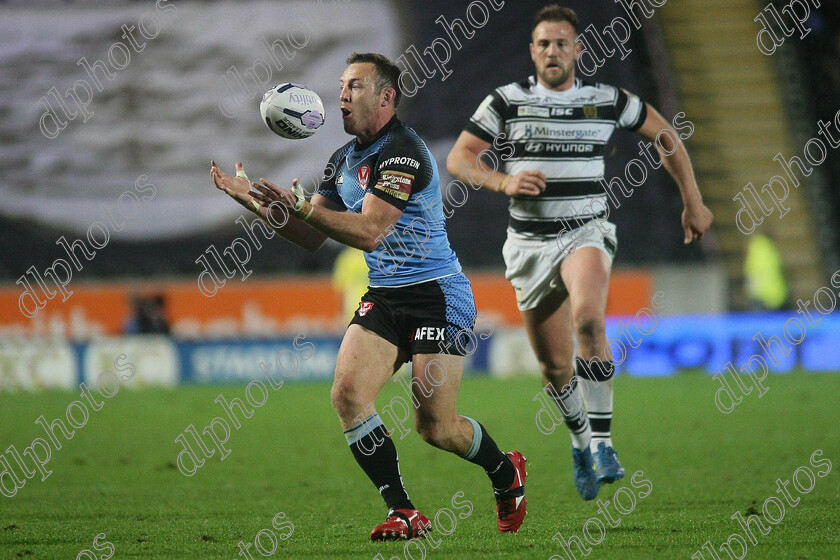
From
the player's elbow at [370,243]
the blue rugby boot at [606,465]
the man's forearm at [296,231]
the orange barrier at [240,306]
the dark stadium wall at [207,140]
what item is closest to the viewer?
the player's elbow at [370,243]

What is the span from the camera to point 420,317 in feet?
16.4

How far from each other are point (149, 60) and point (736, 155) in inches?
474

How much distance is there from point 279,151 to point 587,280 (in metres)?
14.9

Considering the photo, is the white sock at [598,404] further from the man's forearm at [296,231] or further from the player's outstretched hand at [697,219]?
the man's forearm at [296,231]

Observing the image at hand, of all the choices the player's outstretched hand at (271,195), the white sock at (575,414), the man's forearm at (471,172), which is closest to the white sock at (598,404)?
the white sock at (575,414)

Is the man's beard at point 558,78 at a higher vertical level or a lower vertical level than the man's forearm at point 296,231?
higher

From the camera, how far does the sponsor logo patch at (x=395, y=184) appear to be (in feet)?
15.6

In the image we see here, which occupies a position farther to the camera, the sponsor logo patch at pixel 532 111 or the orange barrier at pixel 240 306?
the orange barrier at pixel 240 306

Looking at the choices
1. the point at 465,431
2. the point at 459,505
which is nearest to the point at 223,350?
the point at 459,505

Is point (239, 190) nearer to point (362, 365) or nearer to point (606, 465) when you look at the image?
point (362, 365)

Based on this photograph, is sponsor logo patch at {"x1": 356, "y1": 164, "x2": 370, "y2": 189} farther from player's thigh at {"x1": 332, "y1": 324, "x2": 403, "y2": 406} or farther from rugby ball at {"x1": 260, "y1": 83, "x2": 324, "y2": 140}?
player's thigh at {"x1": 332, "y1": 324, "x2": 403, "y2": 406}

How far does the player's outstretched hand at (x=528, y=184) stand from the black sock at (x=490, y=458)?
1.22 meters

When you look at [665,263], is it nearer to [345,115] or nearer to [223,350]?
[223,350]

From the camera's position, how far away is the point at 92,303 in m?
16.9
